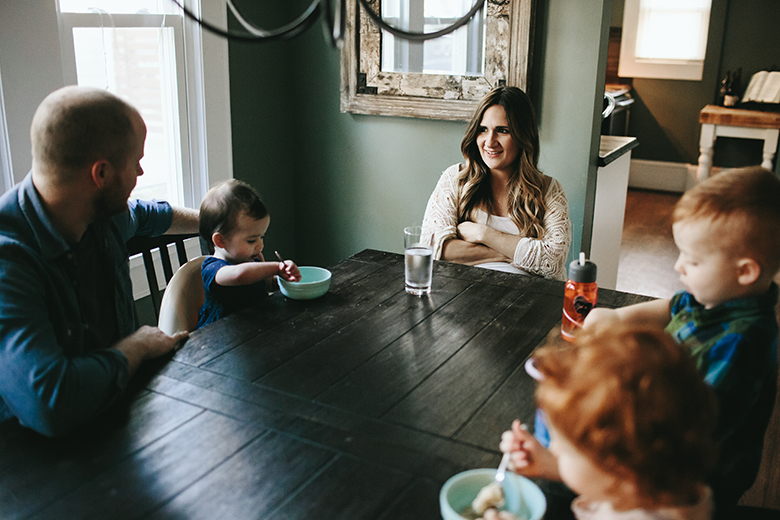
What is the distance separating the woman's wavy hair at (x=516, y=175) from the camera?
238cm

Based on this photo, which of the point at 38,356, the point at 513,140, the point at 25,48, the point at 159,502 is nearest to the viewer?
the point at 159,502

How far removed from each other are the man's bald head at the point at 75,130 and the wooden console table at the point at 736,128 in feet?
18.5

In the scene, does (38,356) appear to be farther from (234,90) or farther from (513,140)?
(234,90)

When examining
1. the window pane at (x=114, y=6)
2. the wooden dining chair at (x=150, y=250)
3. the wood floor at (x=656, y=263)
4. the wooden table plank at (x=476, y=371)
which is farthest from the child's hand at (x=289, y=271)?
the wood floor at (x=656, y=263)

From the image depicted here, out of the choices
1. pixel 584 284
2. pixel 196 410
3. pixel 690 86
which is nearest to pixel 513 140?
pixel 584 284

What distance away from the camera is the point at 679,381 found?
752 mm

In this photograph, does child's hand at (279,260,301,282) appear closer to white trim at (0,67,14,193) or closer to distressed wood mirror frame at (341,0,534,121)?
white trim at (0,67,14,193)

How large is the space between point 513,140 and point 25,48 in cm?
163

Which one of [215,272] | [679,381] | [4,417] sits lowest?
[4,417]

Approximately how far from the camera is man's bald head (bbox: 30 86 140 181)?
127cm

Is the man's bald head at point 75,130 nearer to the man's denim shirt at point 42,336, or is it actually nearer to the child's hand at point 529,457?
the man's denim shirt at point 42,336

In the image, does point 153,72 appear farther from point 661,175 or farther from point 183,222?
point 661,175

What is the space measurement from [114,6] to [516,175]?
1592 mm

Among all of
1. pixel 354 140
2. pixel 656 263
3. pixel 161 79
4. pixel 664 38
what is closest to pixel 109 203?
pixel 161 79
